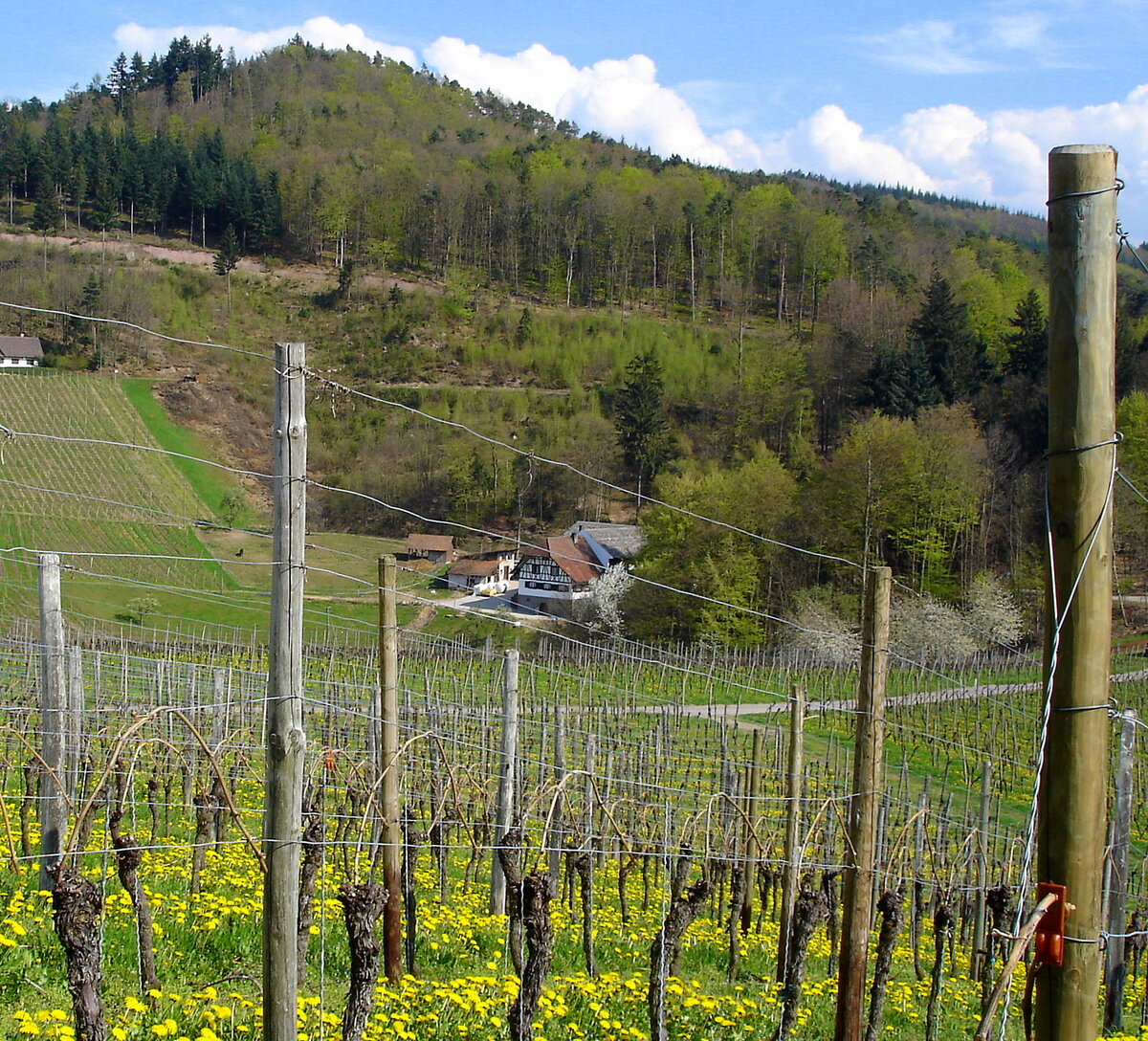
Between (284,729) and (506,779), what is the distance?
157 inches

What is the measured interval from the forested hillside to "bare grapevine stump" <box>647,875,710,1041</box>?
2909 cm

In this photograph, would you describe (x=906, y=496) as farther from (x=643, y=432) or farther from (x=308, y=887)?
(x=308, y=887)

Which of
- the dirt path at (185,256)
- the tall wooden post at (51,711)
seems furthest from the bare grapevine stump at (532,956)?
the dirt path at (185,256)

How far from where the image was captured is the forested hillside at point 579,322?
39969mm

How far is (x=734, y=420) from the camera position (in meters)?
57.3

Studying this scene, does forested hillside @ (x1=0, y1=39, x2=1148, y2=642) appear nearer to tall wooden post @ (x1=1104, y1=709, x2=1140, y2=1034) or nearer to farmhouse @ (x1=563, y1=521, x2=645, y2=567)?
farmhouse @ (x1=563, y1=521, x2=645, y2=567)

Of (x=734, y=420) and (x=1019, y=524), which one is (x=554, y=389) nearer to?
(x=734, y=420)

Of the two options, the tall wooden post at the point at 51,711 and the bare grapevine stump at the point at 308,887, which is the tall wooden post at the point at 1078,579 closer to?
the bare grapevine stump at the point at 308,887

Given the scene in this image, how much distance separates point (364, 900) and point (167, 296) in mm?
78765

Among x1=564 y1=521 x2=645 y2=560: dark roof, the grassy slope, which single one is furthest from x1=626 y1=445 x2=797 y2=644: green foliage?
the grassy slope

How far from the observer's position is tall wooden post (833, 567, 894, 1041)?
5.45 meters

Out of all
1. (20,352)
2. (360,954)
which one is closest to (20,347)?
(20,352)

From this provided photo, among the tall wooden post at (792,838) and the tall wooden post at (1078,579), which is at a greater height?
the tall wooden post at (1078,579)

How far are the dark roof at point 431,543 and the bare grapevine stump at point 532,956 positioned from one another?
42990mm
